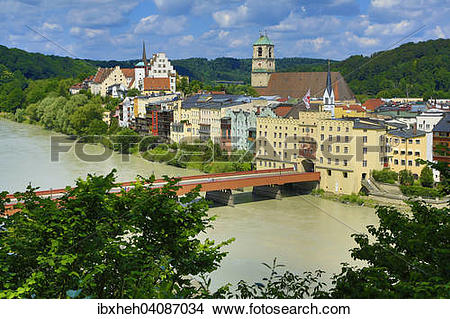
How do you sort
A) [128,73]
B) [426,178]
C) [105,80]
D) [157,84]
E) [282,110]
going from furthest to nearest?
1. [128,73]
2. [105,80]
3. [157,84]
4. [282,110]
5. [426,178]

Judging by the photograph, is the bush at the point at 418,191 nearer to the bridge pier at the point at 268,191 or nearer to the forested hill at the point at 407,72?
the bridge pier at the point at 268,191

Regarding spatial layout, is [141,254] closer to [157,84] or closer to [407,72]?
[157,84]

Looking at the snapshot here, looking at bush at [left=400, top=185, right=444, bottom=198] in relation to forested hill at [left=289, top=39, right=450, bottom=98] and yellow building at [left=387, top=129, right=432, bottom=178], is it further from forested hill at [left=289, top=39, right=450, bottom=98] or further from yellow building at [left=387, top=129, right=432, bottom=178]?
forested hill at [left=289, top=39, right=450, bottom=98]

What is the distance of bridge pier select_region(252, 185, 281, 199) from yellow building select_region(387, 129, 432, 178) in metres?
3.86

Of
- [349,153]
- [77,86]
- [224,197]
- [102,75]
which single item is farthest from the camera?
[77,86]

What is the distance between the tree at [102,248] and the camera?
442cm

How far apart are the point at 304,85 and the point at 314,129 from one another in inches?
748

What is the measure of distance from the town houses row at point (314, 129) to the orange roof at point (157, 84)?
14.0ft

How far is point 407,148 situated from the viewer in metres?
18.9

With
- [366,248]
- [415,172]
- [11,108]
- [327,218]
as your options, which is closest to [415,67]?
[11,108]

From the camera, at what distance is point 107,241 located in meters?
4.93

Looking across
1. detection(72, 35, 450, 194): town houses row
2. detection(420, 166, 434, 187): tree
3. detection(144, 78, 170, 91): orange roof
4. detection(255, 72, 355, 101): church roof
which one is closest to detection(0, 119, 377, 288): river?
detection(72, 35, 450, 194): town houses row

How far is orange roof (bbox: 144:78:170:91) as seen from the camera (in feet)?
129

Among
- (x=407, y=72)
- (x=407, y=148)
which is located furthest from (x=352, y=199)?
(x=407, y=72)
